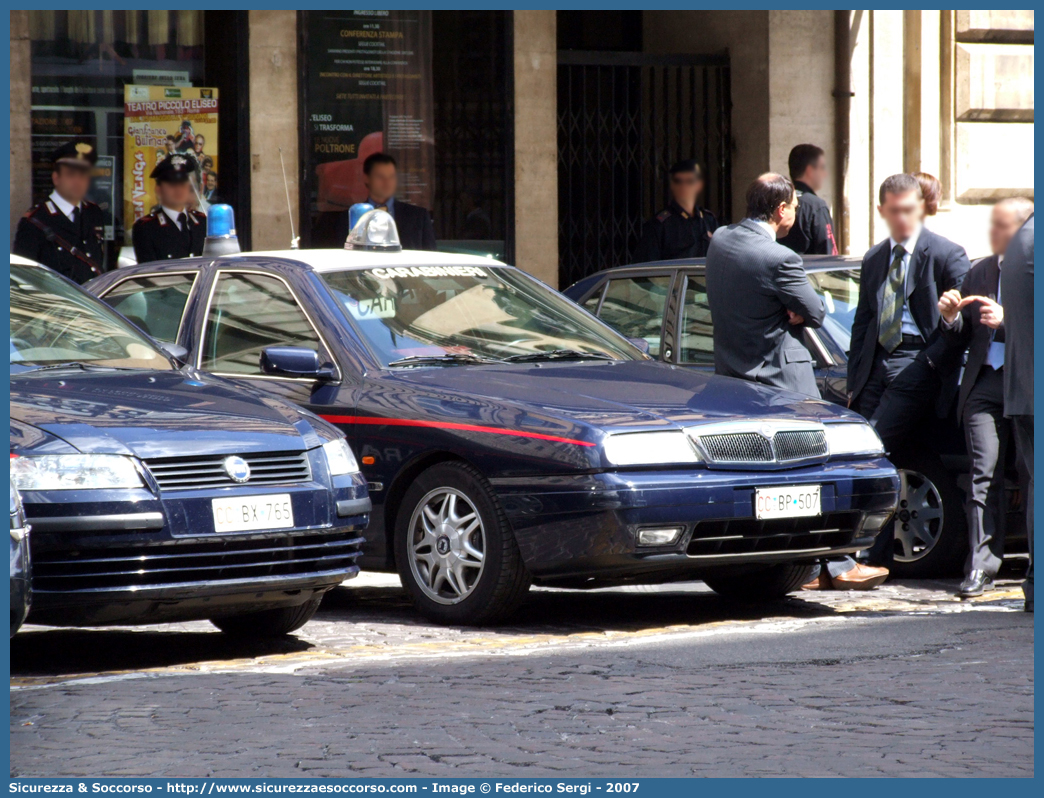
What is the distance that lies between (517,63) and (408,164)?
1310 mm

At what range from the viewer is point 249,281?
8484 mm

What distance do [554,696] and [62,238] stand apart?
23.6ft

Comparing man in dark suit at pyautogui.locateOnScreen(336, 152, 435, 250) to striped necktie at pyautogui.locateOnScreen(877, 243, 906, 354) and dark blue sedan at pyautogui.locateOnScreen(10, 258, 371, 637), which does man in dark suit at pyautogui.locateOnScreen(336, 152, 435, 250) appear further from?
dark blue sedan at pyautogui.locateOnScreen(10, 258, 371, 637)

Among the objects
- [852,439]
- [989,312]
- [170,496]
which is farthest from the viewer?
[989,312]

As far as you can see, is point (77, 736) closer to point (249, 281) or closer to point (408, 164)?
point (249, 281)

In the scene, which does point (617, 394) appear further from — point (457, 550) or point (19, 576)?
point (19, 576)

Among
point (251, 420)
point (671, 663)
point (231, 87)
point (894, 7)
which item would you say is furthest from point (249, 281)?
point (894, 7)

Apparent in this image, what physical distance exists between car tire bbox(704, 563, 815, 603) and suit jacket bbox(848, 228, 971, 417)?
1.04 metres

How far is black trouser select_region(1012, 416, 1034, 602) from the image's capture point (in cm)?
770

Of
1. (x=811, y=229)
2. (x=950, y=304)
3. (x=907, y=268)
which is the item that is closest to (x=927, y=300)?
(x=907, y=268)

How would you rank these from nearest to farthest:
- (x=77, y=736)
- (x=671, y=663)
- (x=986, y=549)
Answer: (x=77, y=736) → (x=671, y=663) → (x=986, y=549)

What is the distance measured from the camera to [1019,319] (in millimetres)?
7508

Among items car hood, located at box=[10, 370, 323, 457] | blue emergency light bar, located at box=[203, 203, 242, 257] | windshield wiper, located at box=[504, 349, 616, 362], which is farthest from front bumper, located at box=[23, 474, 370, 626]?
blue emergency light bar, located at box=[203, 203, 242, 257]

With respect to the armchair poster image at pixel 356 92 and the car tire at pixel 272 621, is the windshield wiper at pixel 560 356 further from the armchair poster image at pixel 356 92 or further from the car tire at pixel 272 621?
the armchair poster image at pixel 356 92
